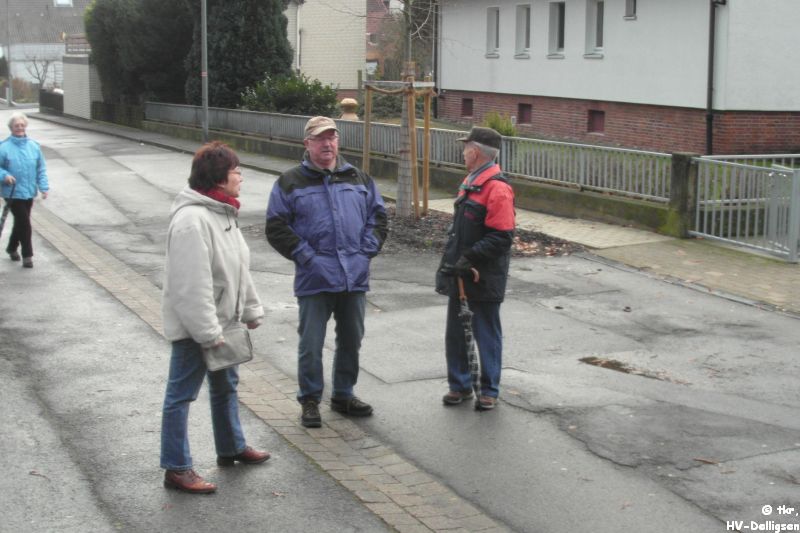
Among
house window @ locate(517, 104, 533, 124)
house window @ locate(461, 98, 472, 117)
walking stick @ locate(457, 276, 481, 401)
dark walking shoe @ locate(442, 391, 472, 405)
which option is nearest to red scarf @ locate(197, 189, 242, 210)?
walking stick @ locate(457, 276, 481, 401)

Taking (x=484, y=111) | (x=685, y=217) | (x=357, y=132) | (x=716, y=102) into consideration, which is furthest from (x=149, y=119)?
(x=685, y=217)

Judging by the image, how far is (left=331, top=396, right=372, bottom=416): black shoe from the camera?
704cm

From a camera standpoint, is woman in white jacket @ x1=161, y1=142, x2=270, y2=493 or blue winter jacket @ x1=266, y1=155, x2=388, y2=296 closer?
woman in white jacket @ x1=161, y1=142, x2=270, y2=493

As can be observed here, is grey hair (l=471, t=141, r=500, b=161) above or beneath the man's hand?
above

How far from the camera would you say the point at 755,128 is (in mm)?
22750

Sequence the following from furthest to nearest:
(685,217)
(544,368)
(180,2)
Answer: (180,2) < (685,217) < (544,368)

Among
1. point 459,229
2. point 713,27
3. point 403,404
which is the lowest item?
point 403,404

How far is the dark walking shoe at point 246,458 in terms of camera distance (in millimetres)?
6105

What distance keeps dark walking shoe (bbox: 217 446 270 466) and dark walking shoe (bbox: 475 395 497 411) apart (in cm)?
160

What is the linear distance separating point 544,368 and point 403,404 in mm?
1441

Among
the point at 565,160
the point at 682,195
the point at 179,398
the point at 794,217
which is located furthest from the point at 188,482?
the point at 565,160

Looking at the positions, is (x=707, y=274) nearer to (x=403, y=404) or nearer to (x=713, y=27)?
(x=403, y=404)

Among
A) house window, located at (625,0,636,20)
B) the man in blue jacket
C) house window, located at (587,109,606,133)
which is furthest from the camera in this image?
house window, located at (587,109,606,133)

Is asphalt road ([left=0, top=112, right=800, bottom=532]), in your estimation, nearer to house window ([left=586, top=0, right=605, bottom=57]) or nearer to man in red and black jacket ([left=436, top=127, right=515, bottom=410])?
man in red and black jacket ([left=436, top=127, right=515, bottom=410])
